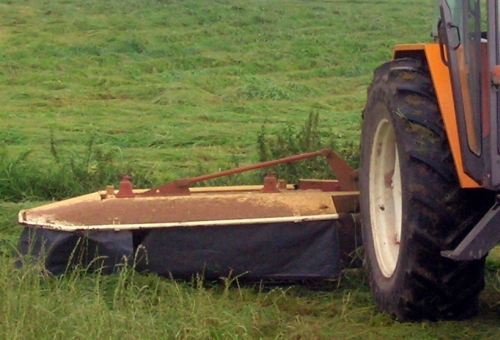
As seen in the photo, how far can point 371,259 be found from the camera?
14.6ft

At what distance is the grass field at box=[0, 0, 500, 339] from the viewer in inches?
151

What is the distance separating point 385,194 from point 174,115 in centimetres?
766

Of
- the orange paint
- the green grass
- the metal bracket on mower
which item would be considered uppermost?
the orange paint

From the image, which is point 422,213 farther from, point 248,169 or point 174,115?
point 174,115

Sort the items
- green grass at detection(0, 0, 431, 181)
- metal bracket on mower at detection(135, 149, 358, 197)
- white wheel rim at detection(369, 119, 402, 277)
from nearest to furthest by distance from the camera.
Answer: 1. white wheel rim at detection(369, 119, 402, 277)
2. metal bracket on mower at detection(135, 149, 358, 197)
3. green grass at detection(0, 0, 431, 181)

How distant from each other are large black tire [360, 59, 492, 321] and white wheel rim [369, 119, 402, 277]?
2cm

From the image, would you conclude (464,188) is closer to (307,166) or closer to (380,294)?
(380,294)

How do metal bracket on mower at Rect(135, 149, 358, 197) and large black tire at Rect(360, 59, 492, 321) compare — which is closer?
large black tire at Rect(360, 59, 492, 321)

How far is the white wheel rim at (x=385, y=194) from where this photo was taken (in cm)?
441

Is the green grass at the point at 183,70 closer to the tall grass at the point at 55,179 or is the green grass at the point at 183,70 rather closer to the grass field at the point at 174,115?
the grass field at the point at 174,115

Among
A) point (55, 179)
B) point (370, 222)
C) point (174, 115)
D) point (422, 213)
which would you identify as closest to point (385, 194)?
point (370, 222)

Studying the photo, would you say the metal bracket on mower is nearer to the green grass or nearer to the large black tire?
the large black tire

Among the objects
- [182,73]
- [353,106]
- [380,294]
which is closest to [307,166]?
[380,294]

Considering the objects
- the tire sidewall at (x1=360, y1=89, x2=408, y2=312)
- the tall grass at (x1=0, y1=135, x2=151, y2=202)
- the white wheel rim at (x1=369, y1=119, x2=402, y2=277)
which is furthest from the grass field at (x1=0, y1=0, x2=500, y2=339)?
the white wheel rim at (x1=369, y1=119, x2=402, y2=277)
